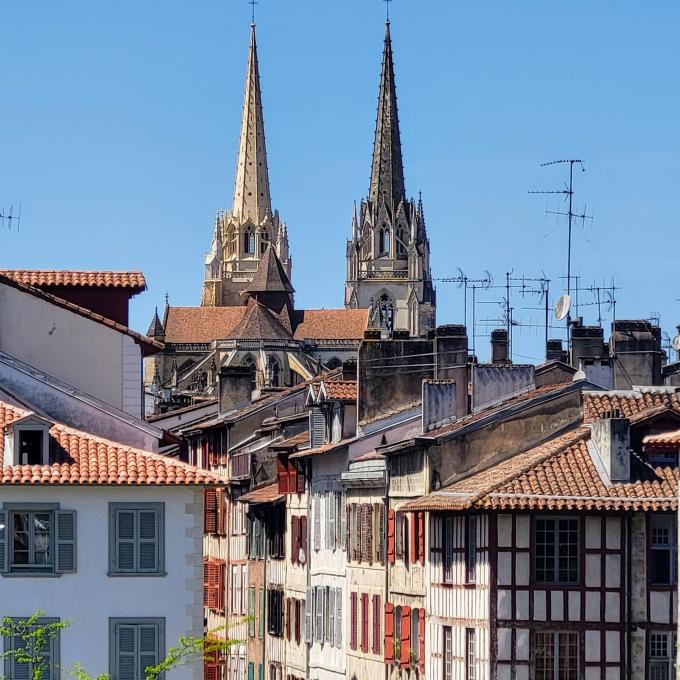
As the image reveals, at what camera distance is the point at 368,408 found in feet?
186

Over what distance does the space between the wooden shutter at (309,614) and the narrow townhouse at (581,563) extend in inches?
600

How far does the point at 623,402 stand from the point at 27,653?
593 inches

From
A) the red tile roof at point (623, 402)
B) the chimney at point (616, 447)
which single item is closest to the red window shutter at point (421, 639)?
the red tile roof at point (623, 402)

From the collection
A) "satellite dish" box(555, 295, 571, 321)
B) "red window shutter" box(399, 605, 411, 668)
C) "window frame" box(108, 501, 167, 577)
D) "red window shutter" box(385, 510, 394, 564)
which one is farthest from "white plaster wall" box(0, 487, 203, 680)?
"satellite dish" box(555, 295, 571, 321)

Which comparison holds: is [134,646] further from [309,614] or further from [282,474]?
[282,474]

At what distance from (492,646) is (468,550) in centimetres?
222

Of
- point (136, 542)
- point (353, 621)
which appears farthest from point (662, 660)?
point (353, 621)

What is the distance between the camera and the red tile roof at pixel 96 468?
3956 cm

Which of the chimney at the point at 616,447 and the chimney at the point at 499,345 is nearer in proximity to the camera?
the chimney at the point at 616,447

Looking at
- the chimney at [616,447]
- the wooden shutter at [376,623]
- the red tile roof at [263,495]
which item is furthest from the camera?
the red tile roof at [263,495]

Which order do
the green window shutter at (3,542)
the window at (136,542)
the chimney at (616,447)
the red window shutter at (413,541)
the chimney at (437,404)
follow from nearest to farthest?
1. the green window shutter at (3,542)
2. the window at (136,542)
3. the chimney at (616,447)
4. the red window shutter at (413,541)
5. the chimney at (437,404)

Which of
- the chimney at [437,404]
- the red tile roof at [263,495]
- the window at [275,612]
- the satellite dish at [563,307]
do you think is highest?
the satellite dish at [563,307]

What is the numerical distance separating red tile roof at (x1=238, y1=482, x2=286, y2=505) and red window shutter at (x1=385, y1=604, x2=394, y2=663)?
1235 cm

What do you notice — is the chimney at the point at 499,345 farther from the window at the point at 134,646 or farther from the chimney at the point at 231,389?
the window at the point at 134,646
